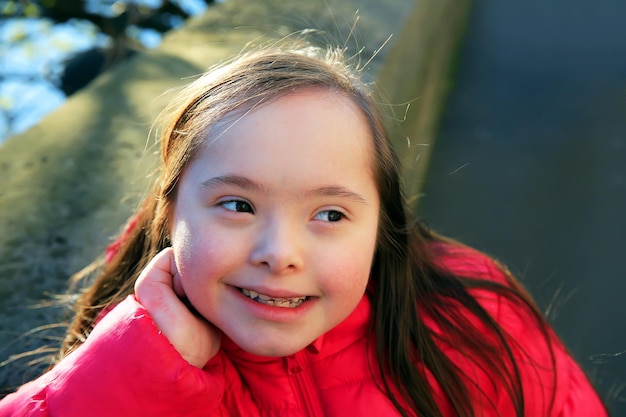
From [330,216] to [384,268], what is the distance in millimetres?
378

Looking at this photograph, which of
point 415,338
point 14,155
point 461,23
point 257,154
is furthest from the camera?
point 461,23

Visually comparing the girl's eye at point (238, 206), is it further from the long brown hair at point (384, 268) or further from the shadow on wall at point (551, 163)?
the shadow on wall at point (551, 163)

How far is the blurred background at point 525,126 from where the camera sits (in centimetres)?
290

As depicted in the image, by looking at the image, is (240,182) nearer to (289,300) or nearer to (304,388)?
(289,300)

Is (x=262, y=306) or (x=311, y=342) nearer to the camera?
(x=262, y=306)

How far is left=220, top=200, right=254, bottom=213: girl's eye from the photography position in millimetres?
1405

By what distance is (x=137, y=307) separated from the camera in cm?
151

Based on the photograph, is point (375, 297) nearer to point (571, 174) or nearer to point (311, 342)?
point (311, 342)

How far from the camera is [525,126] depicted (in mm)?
3844

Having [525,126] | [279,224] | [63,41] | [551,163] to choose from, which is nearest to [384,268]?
[279,224]

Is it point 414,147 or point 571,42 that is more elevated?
point 571,42

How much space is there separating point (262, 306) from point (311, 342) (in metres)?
0.18

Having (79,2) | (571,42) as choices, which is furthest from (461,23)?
(79,2)

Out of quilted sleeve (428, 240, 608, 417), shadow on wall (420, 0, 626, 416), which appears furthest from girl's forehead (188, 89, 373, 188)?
shadow on wall (420, 0, 626, 416)
